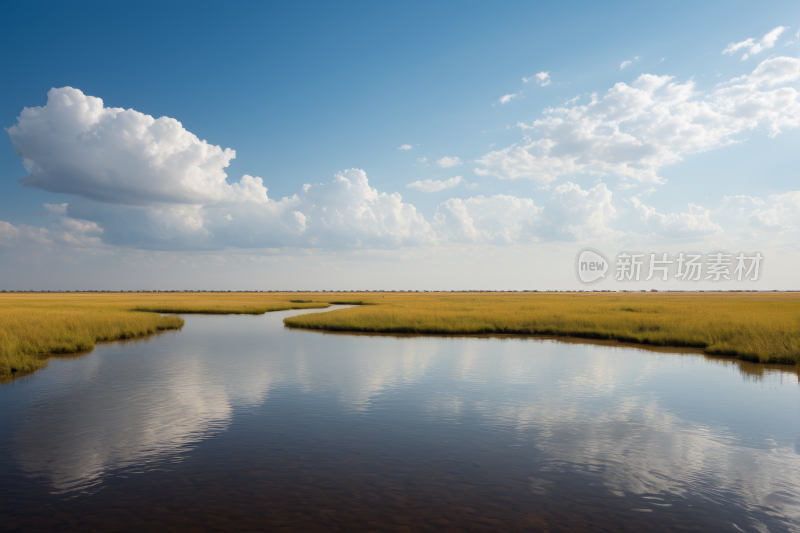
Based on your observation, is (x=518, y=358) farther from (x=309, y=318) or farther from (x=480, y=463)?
(x=309, y=318)

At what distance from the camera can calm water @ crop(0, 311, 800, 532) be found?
7.62 metres

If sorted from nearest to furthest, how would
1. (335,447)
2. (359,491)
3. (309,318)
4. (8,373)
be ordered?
(359,491)
(335,447)
(8,373)
(309,318)

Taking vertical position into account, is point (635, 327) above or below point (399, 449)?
above

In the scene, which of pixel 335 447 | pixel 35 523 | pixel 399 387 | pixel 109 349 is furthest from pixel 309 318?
pixel 35 523

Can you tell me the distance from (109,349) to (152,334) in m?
8.91

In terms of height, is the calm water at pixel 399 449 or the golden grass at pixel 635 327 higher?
the golden grass at pixel 635 327

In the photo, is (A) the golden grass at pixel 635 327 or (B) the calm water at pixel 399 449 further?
(A) the golden grass at pixel 635 327

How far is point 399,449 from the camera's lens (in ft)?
35.2

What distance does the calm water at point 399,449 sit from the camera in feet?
25.0

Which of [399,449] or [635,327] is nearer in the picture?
[399,449]

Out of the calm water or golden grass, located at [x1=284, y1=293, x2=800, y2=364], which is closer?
the calm water

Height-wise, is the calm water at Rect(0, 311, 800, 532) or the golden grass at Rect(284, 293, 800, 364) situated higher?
the golden grass at Rect(284, 293, 800, 364)

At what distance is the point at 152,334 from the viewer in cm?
3553

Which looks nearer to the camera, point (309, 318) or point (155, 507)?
point (155, 507)
